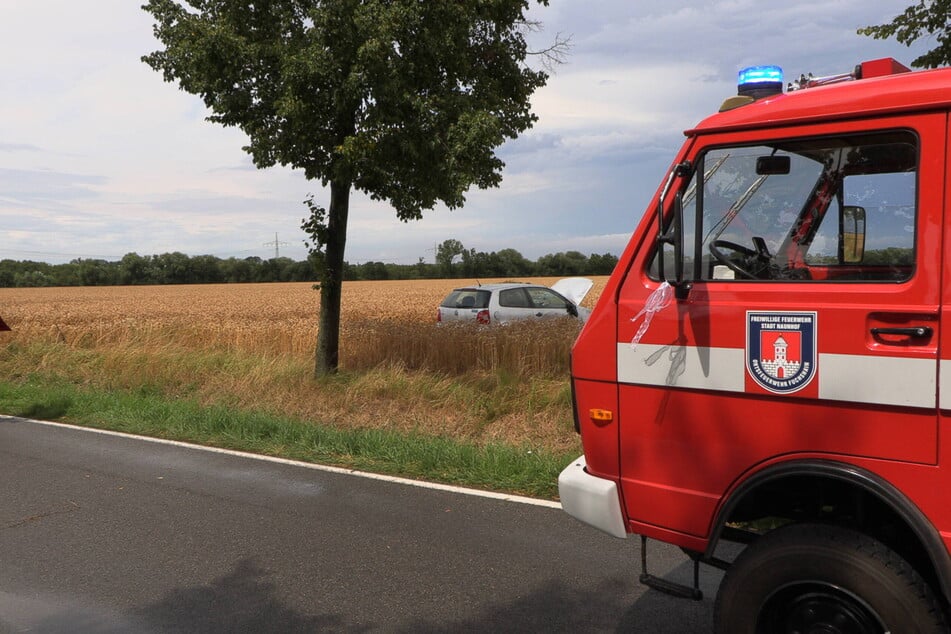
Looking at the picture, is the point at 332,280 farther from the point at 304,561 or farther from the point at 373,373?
the point at 304,561

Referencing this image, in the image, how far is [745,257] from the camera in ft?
9.89

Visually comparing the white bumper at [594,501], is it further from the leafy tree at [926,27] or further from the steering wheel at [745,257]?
the leafy tree at [926,27]

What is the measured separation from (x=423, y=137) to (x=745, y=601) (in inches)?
269

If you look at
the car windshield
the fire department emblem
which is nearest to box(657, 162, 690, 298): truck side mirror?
the fire department emblem

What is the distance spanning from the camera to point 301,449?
Result: 7625 mm

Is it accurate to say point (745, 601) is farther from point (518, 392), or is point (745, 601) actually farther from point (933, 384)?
point (518, 392)

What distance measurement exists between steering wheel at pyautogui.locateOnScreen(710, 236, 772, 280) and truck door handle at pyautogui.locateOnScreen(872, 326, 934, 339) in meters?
0.51

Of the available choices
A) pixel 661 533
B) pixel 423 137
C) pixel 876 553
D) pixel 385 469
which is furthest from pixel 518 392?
pixel 876 553

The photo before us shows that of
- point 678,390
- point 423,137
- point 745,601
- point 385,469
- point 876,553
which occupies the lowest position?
point 385,469

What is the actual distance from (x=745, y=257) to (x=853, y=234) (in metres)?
0.40

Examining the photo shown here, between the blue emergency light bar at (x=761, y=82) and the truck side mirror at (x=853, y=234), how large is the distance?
0.66 meters

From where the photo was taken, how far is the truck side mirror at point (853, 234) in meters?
2.86

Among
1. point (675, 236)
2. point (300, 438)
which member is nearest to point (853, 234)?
point (675, 236)

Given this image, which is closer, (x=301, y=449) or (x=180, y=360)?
(x=301, y=449)
